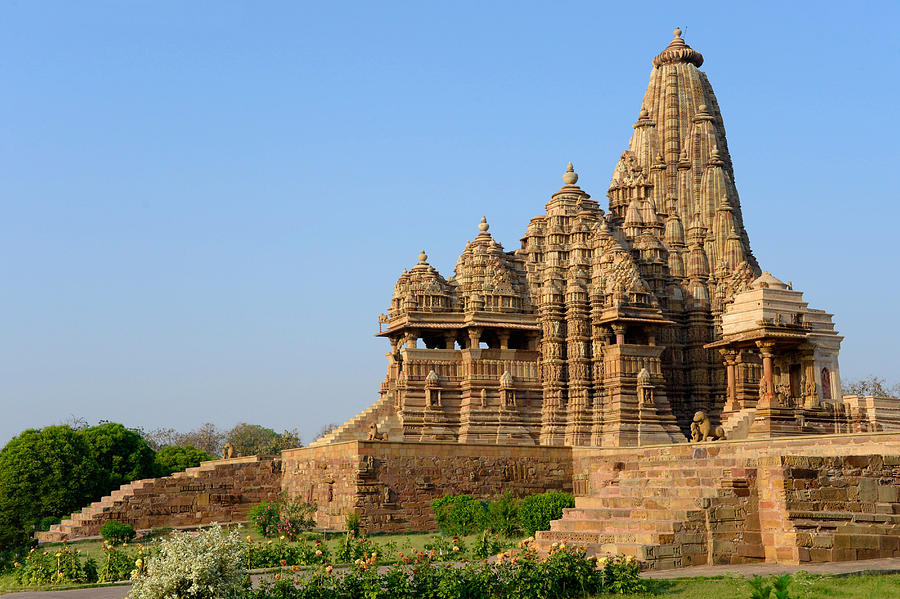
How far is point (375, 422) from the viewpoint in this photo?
137 feet

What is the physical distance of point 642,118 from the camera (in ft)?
179

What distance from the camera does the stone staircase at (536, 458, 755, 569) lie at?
18.6 metres

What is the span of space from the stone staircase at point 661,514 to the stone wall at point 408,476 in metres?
12.9

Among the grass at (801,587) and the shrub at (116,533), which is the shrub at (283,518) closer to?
the shrub at (116,533)

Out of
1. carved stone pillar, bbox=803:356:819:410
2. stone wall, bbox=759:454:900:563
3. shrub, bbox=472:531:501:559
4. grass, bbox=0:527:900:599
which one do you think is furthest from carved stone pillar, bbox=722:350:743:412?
grass, bbox=0:527:900:599

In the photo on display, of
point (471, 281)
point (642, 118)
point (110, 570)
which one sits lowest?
point (110, 570)

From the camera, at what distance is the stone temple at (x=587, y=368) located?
35656 mm

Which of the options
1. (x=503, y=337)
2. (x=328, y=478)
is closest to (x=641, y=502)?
(x=328, y=478)

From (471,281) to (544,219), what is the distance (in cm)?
548

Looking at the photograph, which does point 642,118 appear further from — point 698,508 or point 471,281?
point 698,508

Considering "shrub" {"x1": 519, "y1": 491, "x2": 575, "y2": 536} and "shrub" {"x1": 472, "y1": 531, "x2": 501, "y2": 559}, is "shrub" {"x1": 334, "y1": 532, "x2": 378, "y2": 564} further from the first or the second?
"shrub" {"x1": 519, "y1": 491, "x2": 575, "y2": 536}

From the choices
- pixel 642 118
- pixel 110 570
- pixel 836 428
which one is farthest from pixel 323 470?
pixel 642 118

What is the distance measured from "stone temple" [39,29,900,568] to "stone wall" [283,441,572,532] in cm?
6

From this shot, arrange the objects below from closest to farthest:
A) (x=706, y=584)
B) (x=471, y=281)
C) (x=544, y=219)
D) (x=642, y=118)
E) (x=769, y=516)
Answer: (x=706, y=584), (x=769, y=516), (x=471, y=281), (x=544, y=219), (x=642, y=118)
